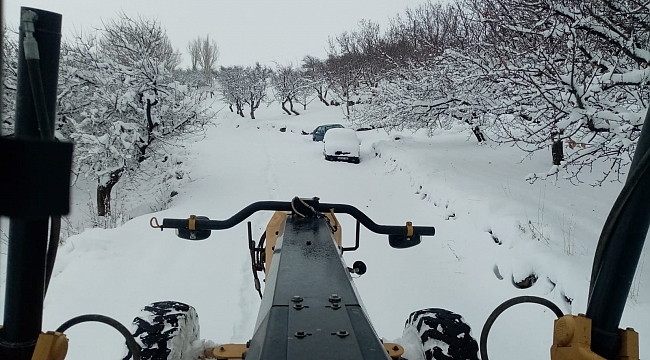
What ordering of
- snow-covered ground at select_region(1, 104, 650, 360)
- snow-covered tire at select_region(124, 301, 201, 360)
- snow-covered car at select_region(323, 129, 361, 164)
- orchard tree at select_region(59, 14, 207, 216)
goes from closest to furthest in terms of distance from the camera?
snow-covered tire at select_region(124, 301, 201, 360) → snow-covered ground at select_region(1, 104, 650, 360) → orchard tree at select_region(59, 14, 207, 216) → snow-covered car at select_region(323, 129, 361, 164)

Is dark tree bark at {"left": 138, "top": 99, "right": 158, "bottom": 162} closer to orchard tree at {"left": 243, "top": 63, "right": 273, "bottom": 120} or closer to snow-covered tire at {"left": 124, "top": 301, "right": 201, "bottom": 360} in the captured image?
snow-covered tire at {"left": 124, "top": 301, "right": 201, "bottom": 360}

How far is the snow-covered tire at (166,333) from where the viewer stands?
2201mm

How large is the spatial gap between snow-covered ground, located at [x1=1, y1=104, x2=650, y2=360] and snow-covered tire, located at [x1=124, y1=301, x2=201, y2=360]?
1.74 m

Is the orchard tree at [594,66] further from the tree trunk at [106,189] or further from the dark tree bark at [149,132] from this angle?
the tree trunk at [106,189]

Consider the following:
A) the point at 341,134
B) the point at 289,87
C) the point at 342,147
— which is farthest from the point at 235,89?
the point at 342,147

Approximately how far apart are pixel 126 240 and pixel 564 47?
7161 millimetres

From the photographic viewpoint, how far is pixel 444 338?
7.57ft

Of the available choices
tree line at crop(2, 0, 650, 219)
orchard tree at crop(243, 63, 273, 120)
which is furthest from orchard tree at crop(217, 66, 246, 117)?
tree line at crop(2, 0, 650, 219)

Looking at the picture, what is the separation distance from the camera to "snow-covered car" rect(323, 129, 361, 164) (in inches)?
693

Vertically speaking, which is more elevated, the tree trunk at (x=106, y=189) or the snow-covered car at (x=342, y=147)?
the snow-covered car at (x=342, y=147)

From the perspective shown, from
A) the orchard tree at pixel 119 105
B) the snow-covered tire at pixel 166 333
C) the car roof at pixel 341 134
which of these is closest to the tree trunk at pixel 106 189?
the orchard tree at pixel 119 105

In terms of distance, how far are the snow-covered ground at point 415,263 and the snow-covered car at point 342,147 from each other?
5.55 metres

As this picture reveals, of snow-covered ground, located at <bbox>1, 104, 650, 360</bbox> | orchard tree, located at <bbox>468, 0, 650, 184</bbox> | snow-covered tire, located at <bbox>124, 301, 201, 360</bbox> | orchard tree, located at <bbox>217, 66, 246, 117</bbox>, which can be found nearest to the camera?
snow-covered tire, located at <bbox>124, 301, 201, 360</bbox>

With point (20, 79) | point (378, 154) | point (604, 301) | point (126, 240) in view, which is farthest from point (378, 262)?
point (378, 154)
